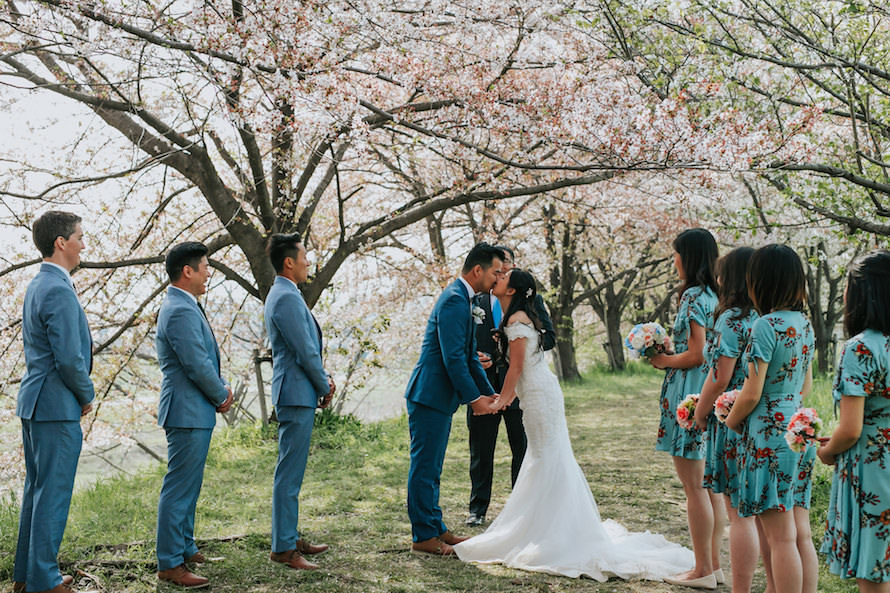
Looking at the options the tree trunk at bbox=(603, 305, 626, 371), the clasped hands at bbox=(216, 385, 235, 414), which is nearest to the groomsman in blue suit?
the clasped hands at bbox=(216, 385, 235, 414)

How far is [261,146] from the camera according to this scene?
11.2 m

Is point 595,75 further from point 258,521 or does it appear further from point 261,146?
point 258,521

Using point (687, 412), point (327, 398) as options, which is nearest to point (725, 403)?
point (687, 412)

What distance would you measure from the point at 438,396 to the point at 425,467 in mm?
486

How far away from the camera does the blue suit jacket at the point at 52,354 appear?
397 cm

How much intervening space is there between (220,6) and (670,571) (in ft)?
19.5

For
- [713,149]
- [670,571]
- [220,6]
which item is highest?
[220,6]

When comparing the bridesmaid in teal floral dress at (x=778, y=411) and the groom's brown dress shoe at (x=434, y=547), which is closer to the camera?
the bridesmaid in teal floral dress at (x=778, y=411)

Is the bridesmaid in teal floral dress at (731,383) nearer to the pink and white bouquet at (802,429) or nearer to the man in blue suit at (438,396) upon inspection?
the pink and white bouquet at (802,429)

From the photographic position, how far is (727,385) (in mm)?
3811

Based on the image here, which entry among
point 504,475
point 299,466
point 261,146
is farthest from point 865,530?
point 261,146

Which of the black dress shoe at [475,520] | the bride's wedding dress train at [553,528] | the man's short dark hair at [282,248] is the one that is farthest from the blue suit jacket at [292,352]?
the black dress shoe at [475,520]

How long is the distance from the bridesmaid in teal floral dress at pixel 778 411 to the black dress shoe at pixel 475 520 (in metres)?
2.75

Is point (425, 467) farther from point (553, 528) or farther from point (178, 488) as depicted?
point (178, 488)
